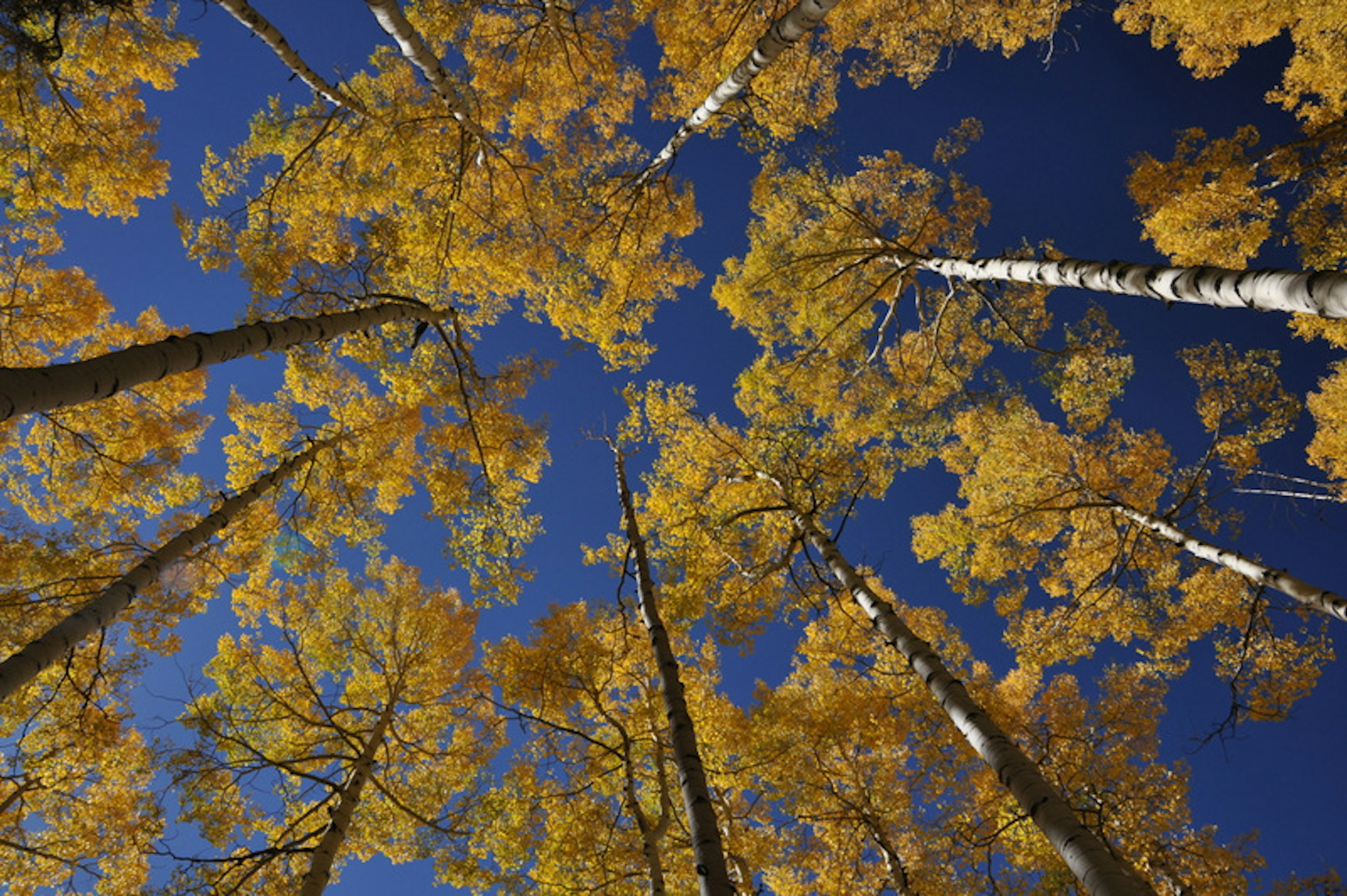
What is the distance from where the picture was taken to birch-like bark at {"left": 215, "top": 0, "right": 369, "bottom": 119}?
4.93 m

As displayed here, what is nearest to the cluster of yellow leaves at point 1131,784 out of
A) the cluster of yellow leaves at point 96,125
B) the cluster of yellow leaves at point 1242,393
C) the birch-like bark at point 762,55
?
the cluster of yellow leaves at point 1242,393

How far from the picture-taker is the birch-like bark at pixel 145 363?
6.97 feet

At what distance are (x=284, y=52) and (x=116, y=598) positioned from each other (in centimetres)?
529

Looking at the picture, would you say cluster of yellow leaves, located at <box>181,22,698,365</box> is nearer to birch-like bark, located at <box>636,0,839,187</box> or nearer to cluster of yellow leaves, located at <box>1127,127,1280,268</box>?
birch-like bark, located at <box>636,0,839,187</box>

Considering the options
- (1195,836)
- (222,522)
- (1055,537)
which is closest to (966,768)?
(1195,836)

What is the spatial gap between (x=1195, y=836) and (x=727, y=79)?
1214 cm

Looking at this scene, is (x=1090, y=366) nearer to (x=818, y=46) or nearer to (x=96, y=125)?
(x=818, y=46)

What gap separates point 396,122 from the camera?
6.59 metres

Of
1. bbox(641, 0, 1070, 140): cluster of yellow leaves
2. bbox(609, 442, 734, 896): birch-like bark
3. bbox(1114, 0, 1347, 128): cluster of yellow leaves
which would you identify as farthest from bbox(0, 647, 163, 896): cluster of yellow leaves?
bbox(1114, 0, 1347, 128): cluster of yellow leaves

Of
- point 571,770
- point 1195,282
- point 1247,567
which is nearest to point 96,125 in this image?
point 571,770

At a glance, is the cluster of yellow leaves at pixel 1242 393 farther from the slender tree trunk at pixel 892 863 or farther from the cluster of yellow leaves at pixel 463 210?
the cluster of yellow leaves at pixel 463 210

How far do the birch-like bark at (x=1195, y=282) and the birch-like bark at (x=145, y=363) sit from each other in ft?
17.5

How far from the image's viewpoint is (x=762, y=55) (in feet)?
15.6

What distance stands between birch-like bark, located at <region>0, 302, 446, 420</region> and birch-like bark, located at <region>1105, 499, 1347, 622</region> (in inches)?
342
